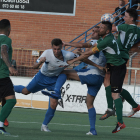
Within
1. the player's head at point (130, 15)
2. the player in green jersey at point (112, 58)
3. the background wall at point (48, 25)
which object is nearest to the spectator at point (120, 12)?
the background wall at point (48, 25)

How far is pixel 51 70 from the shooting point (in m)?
7.18

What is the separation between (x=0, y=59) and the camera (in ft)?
20.1

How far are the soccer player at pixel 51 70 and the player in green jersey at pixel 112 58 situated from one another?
0.26 metres

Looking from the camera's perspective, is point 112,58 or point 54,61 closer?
point 112,58

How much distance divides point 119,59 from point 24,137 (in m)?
2.56

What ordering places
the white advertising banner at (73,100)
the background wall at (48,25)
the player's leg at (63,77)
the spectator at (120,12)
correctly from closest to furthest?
the player's leg at (63,77)
the white advertising banner at (73,100)
the spectator at (120,12)
the background wall at (48,25)

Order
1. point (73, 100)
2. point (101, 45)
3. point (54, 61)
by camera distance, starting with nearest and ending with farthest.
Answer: point (101, 45) → point (54, 61) → point (73, 100)

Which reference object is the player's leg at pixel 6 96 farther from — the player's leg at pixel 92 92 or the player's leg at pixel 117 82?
the player's leg at pixel 117 82

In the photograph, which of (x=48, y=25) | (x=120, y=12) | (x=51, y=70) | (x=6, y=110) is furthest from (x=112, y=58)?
(x=48, y=25)

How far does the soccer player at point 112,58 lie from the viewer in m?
6.64

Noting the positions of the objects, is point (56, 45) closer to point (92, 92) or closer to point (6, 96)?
point (92, 92)

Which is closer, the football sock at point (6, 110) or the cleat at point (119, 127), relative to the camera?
the football sock at point (6, 110)

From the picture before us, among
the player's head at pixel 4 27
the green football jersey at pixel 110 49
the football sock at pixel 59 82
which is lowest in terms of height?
the football sock at pixel 59 82

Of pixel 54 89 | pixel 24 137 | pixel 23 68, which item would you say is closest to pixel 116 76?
pixel 54 89
